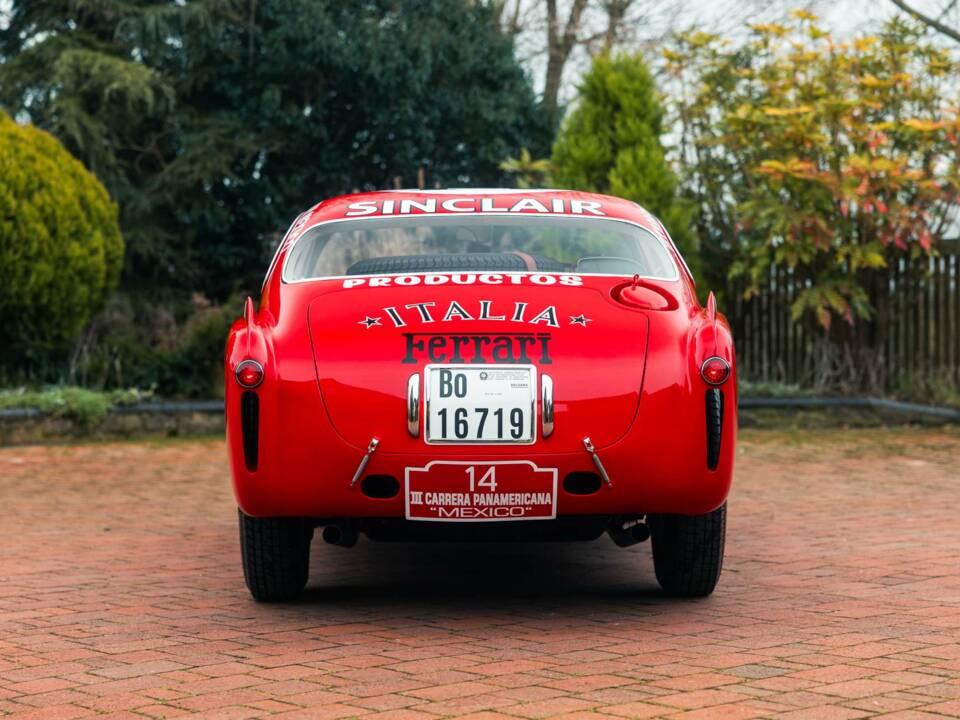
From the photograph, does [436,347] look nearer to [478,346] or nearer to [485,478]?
[478,346]

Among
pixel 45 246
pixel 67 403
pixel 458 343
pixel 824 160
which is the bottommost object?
pixel 67 403

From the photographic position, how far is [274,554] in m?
5.35

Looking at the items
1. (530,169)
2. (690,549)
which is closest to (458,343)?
(690,549)

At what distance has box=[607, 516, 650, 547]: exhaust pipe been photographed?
17.2 feet

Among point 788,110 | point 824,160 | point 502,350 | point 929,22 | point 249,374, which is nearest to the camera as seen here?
point 502,350

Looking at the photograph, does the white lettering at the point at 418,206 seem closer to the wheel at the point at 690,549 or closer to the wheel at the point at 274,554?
the wheel at the point at 274,554

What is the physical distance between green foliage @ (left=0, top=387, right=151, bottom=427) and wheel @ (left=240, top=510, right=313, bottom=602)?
8117 millimetres

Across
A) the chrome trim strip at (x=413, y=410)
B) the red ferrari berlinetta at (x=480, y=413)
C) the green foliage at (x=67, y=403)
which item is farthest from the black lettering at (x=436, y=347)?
the green foliage at (x=67, y=403)

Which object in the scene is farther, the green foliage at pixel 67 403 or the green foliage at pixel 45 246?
the green foliage at pixel 45 246

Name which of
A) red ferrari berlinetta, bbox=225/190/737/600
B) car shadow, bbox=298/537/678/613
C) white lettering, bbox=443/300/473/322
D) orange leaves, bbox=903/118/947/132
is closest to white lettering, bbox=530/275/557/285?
red ferrari berlinetta, bbox=225/190/737/600

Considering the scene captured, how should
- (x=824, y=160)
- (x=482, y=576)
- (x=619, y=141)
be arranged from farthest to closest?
(x=619, y=141), (x=824, y=160), (x=482, y=576)

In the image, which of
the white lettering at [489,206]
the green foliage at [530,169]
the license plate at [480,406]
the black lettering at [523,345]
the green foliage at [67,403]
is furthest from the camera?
the green foliage at [530,169]

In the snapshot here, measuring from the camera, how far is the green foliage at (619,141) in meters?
14.3

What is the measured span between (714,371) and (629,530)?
2.44ft
